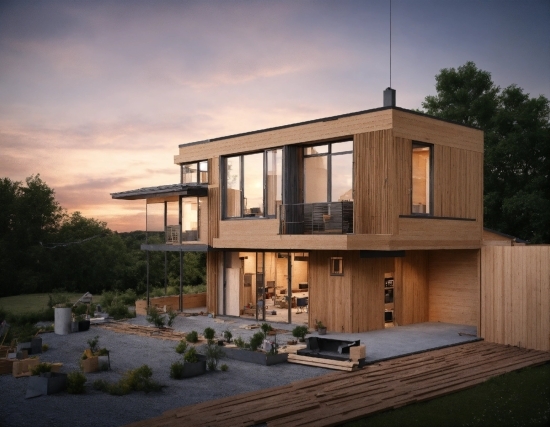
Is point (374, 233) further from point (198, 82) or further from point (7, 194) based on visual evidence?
point (7, 194)

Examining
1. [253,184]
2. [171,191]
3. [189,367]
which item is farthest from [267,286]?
[189,367]

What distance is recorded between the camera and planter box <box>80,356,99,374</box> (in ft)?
43.0

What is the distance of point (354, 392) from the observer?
11070 millimetres

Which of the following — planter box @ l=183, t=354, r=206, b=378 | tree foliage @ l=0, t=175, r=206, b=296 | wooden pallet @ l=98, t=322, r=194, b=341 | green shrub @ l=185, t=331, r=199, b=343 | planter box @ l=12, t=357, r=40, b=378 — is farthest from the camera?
tree foliage @ l=0, t=175, r=206, b=296

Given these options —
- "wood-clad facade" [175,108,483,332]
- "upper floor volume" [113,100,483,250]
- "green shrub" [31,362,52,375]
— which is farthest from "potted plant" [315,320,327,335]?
"green shrub" [31,362,52,375]

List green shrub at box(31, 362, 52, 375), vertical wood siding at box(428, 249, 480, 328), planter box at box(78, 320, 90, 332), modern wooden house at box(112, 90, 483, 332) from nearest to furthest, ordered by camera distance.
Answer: green shrub at box(31, 362, 52, 375) < modern wooden house at box(112, 90, 483, 332) < planter box at box(78, 320, 90, 332) < vertical wood siding at box(428, 249, 480, 328)

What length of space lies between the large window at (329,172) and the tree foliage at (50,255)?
749 inches

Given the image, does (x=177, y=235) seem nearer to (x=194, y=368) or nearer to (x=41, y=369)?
(x=194, y=368)

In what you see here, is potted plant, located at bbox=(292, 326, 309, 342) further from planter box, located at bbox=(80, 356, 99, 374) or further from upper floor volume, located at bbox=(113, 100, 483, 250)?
planter box, located at bbox=(80, 356, 99, 374)

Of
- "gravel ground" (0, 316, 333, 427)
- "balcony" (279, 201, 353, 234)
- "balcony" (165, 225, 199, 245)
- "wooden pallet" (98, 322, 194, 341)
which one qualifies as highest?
"balcony" (279, 201, 353, 234)

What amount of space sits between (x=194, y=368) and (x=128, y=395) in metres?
1.80

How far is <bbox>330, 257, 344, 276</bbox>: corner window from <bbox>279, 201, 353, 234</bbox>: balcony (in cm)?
89

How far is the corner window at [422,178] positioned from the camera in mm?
17438

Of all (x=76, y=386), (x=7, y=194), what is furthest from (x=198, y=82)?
(x=7, y=194)
